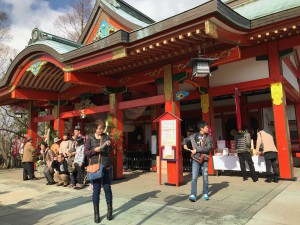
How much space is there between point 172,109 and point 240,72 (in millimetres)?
2465

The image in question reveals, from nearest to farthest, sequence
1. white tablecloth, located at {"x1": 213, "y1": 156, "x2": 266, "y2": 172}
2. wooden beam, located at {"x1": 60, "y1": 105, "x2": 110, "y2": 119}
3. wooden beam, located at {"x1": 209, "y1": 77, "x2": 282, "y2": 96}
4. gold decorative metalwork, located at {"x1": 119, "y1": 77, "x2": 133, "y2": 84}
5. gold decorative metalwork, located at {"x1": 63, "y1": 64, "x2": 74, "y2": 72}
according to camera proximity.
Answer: wooden beam, located at {"x1": 209, "y1": 77, "x2": 282, "y2": 96} → white tablecloth, located at {"x1": 213, "y1": 156, "x2": 266, "y2": 172} → gold decorative metalwork, located at {"x1": 63, "y1": 64, "x2": 74, "y2": 72} → gold decorative metalwork, located at {"x1": 119, "y1": 77, "x2": 133, "y2": 84} → wooden beam, located at {"x1": 60, "y1": 105, "x2": 110, "y2": 119}

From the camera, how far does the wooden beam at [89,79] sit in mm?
7953

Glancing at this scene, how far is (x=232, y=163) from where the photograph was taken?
7.93 metres

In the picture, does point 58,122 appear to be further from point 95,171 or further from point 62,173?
point 95,171

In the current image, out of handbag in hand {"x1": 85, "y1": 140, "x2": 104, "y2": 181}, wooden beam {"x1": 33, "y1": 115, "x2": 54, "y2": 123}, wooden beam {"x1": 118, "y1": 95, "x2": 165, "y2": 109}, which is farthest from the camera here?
wooden beam {"x1": 33, "y1": 115, "x2": 54, "y2": 123}

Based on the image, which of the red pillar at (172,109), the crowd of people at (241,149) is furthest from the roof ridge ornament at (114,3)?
the crowd of people at (241,149)

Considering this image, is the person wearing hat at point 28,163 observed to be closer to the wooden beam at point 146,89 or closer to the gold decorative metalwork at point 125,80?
the gold decorative metalwork at point 125,80

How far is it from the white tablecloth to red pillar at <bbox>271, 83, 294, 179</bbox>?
1.98 ft

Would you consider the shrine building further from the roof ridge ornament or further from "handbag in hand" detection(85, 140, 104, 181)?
"handbag in hand" detection(85, 140, 104, 181)

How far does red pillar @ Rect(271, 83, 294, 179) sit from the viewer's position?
22.1ft

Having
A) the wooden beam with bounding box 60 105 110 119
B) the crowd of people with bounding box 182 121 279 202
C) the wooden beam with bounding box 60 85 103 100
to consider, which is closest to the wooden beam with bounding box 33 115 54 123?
the wooden beam with bounding box 60 105 110 119

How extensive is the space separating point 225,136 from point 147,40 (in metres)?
7.11

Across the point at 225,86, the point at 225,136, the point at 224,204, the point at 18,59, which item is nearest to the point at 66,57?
the point at 18,59

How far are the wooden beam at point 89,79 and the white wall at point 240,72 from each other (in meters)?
3.44
